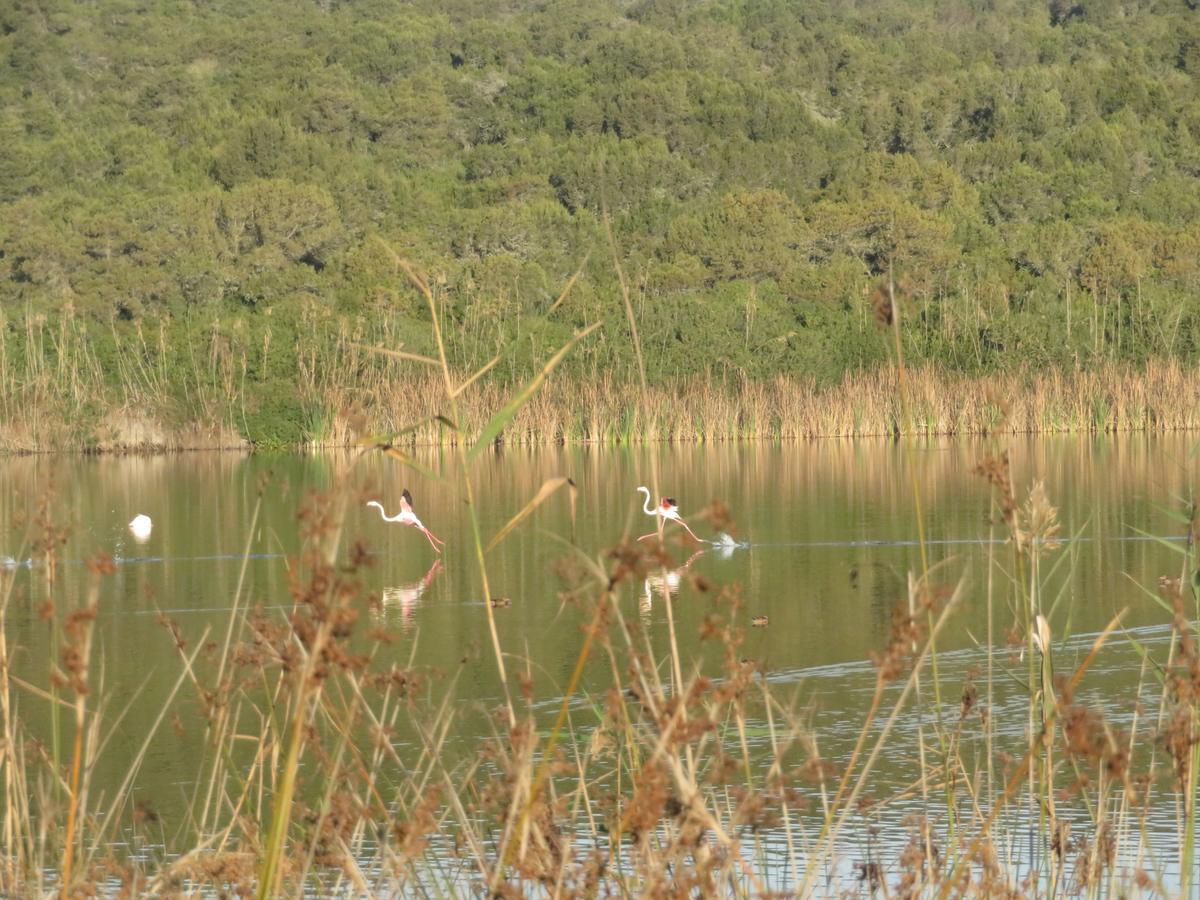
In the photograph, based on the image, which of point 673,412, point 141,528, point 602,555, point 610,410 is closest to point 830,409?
point 673,412

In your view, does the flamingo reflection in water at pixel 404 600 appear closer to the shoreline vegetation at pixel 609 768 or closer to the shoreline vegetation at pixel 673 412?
the shoreline vegetation at pixel 609 768

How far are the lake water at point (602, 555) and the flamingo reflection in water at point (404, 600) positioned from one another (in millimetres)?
21

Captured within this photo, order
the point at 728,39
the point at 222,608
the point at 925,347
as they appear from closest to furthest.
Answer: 1. the point at 222,608
2. the point at 925,347
3. the point at 728,39

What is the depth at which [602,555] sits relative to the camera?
2078 mm

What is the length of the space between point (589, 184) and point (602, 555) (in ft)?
155

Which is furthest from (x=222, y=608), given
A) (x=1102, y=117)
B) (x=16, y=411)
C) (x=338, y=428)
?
(x=1102, y=117)

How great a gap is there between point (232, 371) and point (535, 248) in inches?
637

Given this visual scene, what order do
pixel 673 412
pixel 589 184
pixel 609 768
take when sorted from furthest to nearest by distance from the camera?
1. pixel 589 184
2. pixel 673 412
3. pixel 609 768

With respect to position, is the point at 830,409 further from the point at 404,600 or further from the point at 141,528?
the point at 404,600

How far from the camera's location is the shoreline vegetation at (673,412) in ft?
79.6

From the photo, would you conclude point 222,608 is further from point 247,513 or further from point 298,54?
point 298,54

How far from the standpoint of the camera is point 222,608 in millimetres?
9672

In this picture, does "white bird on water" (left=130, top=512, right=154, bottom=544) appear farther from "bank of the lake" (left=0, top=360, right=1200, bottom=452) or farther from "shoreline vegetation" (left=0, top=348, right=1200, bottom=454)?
"shoreline vegetation" (left=0, top=348, right=1200, bottom=454)

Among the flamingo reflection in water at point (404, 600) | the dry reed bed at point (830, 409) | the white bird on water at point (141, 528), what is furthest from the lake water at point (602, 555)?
the dry reed bed at point (830, 409)
